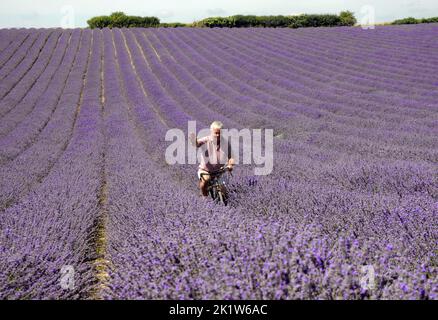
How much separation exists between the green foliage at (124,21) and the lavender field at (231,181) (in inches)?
691

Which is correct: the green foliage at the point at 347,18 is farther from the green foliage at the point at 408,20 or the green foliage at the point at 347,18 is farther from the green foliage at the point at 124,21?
the green foliage at the point at 124,21

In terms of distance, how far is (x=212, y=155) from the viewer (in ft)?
12.1

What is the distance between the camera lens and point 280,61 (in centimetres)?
1427

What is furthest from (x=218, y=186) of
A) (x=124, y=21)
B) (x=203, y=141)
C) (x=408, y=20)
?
(x=124, y=21)

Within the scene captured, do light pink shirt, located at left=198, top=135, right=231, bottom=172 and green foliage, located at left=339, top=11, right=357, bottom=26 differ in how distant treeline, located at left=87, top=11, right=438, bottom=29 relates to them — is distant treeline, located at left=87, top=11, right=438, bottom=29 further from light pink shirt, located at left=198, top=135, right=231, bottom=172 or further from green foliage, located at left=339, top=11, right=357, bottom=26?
→ light pink shirt, located at left=198, top=135, right=231, bottom=172

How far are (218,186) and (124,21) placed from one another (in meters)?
32.1

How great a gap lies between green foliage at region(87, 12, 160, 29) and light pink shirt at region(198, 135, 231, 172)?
30.8m

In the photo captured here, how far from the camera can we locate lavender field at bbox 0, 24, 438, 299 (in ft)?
6.22

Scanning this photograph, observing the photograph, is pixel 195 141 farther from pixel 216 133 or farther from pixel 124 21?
pixel 124 21

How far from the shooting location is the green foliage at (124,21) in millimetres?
32125

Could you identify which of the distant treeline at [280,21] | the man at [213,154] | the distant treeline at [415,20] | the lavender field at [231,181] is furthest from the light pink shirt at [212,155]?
the distant treeline at [415,20]

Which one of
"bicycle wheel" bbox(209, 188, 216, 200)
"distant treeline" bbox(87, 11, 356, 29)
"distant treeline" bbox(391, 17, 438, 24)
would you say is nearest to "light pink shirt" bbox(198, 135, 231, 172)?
"bicycle wheel" bbox(209, 188, 216, 200)
